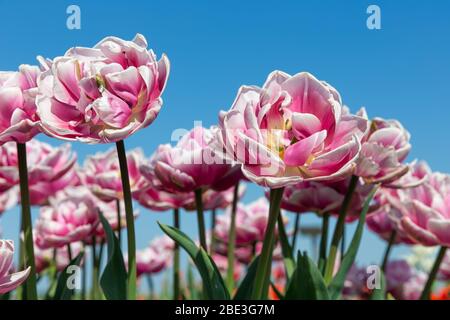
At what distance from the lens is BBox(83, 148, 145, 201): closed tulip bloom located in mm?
2191

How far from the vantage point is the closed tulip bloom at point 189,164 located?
1.87 m

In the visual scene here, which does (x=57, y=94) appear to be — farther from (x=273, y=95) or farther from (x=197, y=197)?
(x=197, y=197)

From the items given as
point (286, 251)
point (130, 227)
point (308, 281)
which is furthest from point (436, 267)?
point (130, 227)

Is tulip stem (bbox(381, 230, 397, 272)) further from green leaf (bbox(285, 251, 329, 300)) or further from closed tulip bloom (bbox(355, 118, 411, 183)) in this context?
green leaf (bbox(285, 251, 329, 300))

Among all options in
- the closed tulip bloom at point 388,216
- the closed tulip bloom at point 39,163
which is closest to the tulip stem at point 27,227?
the closed tulip bloom at point 39,163

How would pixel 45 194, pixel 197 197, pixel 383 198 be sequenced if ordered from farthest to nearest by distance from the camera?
1. pixel 45 194
2. pixel 383 198
3. pixel 197 197

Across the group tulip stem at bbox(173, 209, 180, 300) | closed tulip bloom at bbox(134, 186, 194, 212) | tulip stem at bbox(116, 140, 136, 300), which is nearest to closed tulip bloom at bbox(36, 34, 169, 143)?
tulip stem at bbox(116, 140, 136, 300)

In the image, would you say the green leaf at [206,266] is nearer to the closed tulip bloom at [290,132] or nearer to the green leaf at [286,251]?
the closed tulip bloom at [290,132]

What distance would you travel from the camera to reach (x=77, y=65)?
147 centimetres

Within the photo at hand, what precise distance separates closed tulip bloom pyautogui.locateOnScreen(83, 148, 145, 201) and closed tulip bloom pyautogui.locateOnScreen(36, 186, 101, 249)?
0.06 metres

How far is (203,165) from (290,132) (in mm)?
523
